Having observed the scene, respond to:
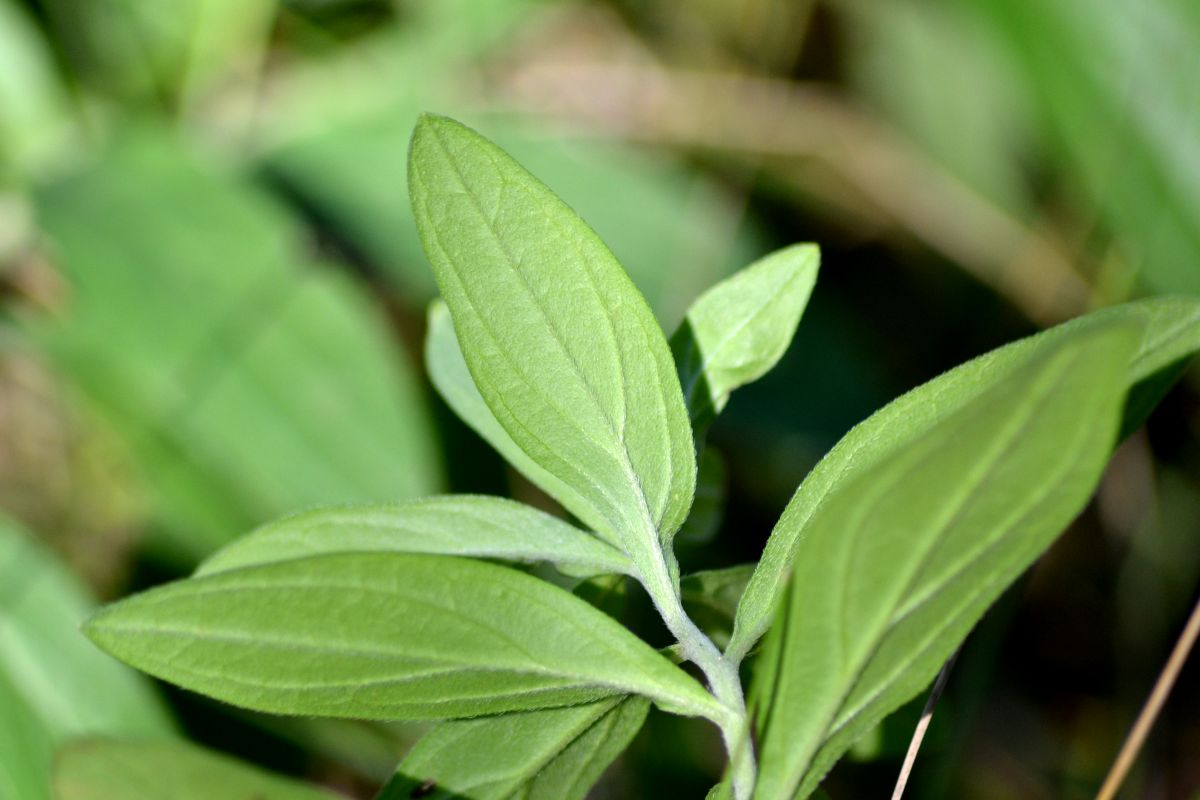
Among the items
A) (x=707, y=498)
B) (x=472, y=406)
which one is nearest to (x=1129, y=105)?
(x=707, y=498)

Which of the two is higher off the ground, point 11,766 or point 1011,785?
point 11,766

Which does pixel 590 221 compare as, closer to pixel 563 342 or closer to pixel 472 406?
pixel 472 406

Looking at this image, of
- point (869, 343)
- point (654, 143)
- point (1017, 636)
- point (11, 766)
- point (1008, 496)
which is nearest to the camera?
point (1008, 496)

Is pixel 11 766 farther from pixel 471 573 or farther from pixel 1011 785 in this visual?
pixel 1011 785

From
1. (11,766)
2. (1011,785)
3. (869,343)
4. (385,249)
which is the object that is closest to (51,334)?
(385,249)

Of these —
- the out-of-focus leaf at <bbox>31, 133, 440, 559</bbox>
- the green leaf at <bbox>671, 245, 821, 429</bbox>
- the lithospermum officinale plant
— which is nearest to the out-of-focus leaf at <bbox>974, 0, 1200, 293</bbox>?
the out-of-focus leaf at <bbox>31, 133, 440, 559</bbox>

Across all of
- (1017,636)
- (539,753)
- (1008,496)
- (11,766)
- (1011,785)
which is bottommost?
(1011,785)
